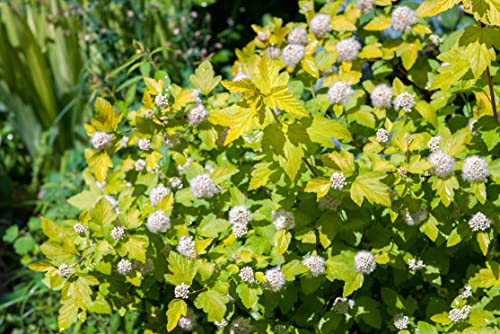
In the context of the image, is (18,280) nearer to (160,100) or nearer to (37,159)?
(37,159)

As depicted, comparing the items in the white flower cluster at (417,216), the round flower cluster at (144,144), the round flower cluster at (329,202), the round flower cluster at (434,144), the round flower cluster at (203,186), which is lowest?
the white flower cluster at (417,216)

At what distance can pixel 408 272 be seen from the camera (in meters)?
1.77

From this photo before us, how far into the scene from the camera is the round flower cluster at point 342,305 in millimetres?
1740

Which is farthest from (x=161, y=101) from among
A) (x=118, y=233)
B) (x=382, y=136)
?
(x=382, y=136)

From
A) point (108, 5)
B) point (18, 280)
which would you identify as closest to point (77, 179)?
point (18, 280)

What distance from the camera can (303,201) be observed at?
67.7 inches

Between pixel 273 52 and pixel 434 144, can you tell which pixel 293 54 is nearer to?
A: pixel 273 52

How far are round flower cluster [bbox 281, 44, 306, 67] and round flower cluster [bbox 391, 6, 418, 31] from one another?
0.29 meters

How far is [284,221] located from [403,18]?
72cm

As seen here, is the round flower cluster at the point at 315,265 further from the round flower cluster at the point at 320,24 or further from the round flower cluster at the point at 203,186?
the round flower cluster at the point at 320,24

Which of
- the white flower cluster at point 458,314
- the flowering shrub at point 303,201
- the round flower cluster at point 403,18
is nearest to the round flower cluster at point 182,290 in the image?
the flowering shrub at point 303,201

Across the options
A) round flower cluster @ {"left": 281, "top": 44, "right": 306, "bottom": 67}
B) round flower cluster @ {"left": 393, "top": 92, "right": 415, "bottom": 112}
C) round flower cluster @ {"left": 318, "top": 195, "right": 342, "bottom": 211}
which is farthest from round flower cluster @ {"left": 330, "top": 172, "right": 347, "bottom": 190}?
round flower cluster @ {"left": 281, "top": 44, "right": 306, "bottom": 67}

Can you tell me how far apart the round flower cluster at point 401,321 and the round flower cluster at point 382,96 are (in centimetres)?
59

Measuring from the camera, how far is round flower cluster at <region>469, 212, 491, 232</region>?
1608 millimetres
